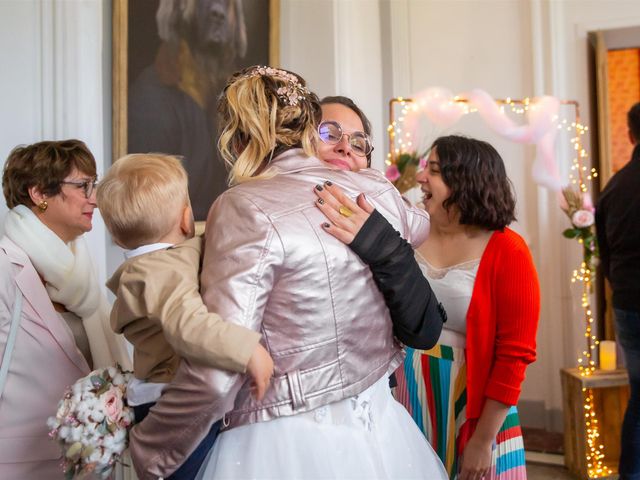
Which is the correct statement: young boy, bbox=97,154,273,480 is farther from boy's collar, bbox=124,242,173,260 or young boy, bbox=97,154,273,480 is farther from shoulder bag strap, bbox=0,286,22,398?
shoulder bag strap, bbox=0,286,22,398

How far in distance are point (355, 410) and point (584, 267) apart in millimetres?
3631

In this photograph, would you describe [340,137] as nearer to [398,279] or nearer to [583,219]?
[398,279]

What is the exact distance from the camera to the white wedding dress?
1434mm

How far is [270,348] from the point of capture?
4.68 ft

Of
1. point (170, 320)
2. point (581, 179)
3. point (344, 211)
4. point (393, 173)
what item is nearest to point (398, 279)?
point (344, 211)

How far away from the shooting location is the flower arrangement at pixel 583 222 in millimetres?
4531

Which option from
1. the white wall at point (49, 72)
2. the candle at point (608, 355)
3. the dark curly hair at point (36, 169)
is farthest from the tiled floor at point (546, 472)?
the dark curly hair at point (36, 169)

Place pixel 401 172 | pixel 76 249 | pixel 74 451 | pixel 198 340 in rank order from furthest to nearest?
1. pixel 401 172
2. pixel 76 249
3. pixel 74 451
4. pixel 198 340

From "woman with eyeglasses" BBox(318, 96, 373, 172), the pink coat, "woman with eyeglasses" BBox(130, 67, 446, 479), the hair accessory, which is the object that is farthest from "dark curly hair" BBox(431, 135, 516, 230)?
the pink coat

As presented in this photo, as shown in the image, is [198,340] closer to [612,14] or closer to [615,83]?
[612,14]

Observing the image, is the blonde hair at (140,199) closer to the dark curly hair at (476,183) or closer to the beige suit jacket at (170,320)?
the beige suit jacket at (170,320)

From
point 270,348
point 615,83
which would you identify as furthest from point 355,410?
point 615,83

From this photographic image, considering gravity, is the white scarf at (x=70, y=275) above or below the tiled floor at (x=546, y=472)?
above

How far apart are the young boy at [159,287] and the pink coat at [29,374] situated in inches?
20.6
